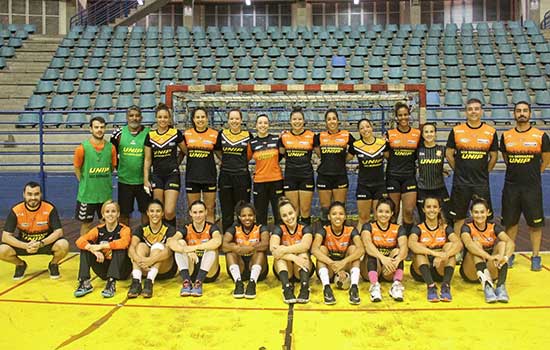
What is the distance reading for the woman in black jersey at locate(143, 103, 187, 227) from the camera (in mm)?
5520

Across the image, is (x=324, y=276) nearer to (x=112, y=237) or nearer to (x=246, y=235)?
(x=246, y=235)

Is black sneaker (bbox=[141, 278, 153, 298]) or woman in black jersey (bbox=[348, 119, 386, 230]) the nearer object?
black sneaker (bbox=[141, 278, 153, 298])

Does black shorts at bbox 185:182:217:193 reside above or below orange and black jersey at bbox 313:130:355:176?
below

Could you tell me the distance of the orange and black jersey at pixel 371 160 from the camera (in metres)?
5.55

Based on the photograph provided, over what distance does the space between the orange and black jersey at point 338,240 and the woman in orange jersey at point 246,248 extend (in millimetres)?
595

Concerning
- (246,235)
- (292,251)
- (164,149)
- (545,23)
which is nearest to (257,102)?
(164,149)

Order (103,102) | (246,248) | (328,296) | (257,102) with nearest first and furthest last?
(328,296), (246,248), (257,102), (103,102)

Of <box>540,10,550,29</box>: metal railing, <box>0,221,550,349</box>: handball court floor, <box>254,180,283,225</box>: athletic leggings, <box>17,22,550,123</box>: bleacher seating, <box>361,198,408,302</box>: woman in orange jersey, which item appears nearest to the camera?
<box>0,221,550,349</box>: handball court floor

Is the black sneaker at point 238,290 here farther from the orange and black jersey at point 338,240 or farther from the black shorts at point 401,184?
the black shorts at point 401,184

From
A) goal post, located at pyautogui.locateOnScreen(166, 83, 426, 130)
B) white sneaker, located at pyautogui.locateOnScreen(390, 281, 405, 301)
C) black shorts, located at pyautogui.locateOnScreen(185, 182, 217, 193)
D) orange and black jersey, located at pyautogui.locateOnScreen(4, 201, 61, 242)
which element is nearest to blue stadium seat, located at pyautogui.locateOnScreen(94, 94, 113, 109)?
goal post, located at pyautogui.locateOnScreen(166, 83, 426, 130)

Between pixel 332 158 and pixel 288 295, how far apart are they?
2028 millimetres

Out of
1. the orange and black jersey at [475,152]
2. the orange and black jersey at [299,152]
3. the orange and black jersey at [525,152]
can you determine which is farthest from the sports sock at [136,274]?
the orange and black jersey at [525,152]

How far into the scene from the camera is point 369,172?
5.59 meters

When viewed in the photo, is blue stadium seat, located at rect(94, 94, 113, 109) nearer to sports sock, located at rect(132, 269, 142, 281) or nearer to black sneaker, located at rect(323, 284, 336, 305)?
sports sock, located at rect(132, 269, 142, 281)
